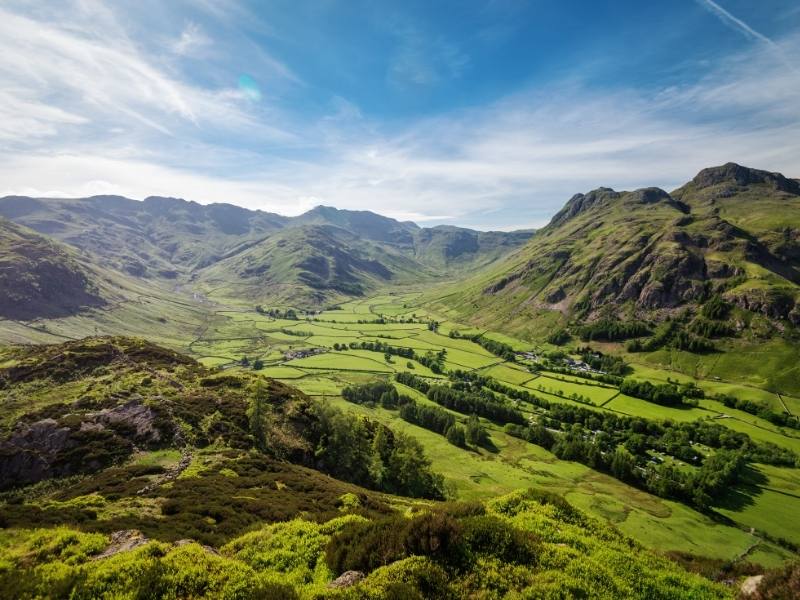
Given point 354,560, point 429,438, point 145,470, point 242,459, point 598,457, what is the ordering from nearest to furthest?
1. point 354,560
2. point 145,470
3. point 242,459
4. point 598,457
5. point 429,438

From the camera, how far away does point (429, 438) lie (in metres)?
138

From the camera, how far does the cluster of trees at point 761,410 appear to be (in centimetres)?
14900

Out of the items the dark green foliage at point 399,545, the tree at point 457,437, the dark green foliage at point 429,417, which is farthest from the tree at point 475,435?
the dark green foliage at point 399,545

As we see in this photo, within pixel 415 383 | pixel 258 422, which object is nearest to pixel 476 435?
pixel 415 383

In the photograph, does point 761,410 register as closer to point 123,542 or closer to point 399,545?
point 399,545

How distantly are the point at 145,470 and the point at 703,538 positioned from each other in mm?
117826

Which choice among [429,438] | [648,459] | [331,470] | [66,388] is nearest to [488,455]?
[429,438]

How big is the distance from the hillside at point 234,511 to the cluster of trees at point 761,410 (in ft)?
529

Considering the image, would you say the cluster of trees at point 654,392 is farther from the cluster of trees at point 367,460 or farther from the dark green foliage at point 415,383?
the cluster of trees at point 367,460

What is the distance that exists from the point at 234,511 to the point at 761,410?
20895 cm

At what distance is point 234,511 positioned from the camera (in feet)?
112

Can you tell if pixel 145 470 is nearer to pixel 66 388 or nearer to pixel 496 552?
pixel 66 388

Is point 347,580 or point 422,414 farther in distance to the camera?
point 422,414

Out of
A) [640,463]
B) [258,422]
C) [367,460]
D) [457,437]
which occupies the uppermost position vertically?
[258,422]
